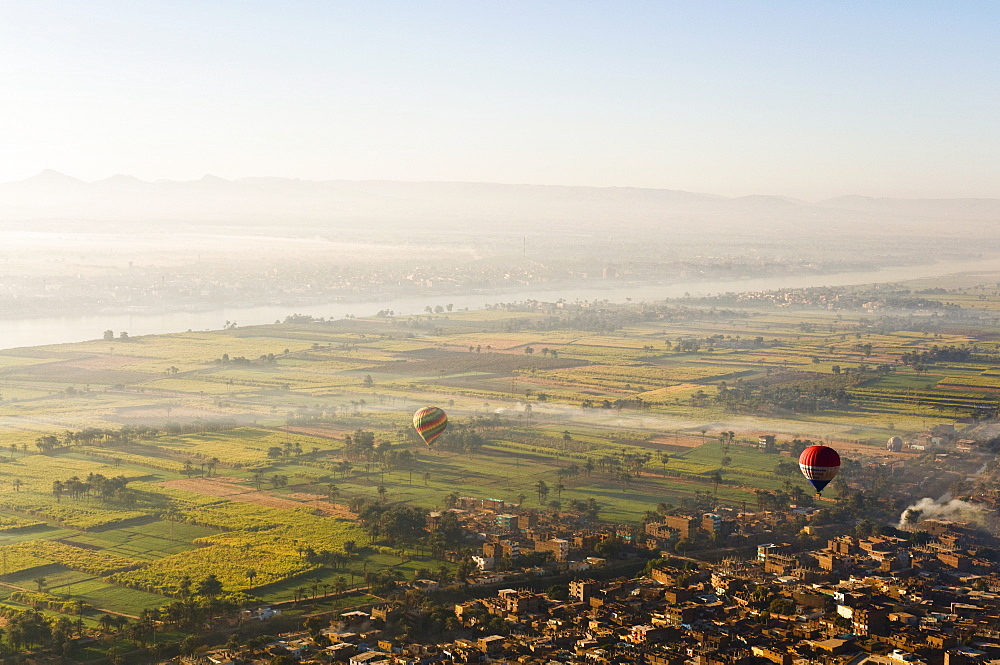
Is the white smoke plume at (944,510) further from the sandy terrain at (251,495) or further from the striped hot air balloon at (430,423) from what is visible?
A: the sandy terrain at (251,495)

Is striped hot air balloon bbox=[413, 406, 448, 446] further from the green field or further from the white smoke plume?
the white smoke plume

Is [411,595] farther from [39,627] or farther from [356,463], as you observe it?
[356,463]

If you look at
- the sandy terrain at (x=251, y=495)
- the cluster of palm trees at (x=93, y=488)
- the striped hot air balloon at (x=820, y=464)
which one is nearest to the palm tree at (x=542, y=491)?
the sandy terrain at (x=251, y=495)

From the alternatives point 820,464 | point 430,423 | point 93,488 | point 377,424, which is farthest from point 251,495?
point 820,464

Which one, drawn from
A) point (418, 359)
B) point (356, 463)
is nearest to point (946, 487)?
point (356, 463)

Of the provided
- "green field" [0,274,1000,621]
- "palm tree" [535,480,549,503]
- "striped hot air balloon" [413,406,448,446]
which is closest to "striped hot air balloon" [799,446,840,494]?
"green field" [0,274,1000,621]
